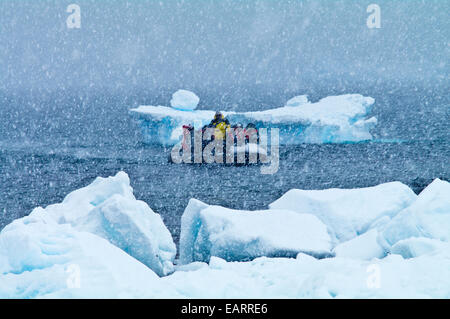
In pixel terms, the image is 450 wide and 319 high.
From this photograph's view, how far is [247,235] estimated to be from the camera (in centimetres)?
732

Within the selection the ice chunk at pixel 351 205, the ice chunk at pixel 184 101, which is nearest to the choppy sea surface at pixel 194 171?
the ice chunk at pixel 184 101

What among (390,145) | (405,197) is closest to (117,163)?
(390,145)

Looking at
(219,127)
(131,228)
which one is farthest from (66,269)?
(219,127)

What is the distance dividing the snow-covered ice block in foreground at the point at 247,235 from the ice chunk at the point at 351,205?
1.54 feet

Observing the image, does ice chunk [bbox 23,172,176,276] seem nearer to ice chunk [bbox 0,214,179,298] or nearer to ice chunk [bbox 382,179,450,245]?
ice chunk [bbox 0,214,179,298]

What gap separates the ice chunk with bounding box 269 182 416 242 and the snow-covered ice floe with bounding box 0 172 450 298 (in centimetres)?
2

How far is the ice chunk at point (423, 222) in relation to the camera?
23.1ft

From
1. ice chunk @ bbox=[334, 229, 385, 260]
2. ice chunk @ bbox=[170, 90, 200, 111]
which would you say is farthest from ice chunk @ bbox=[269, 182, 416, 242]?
ice chunk @ bbox=[170, 90, 200, 111]

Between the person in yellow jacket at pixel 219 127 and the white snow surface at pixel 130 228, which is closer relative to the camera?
the white snow surface at pixel 130 228

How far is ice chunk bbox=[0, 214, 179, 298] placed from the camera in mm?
4816

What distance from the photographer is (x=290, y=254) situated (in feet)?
23.8

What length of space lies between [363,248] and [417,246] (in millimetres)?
927

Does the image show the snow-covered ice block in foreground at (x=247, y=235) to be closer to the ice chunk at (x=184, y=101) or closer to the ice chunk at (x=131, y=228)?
the ice chunk at (x=131, y=228)
